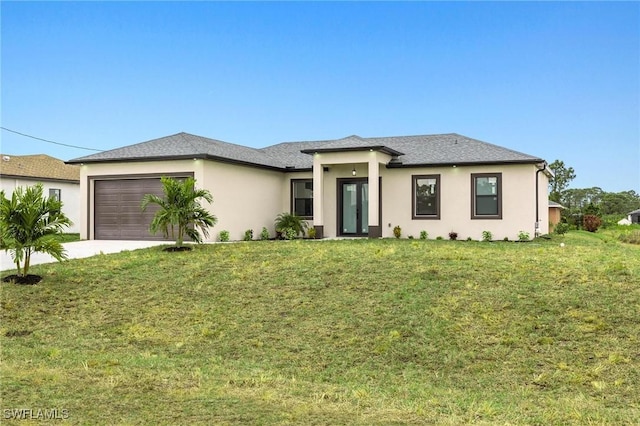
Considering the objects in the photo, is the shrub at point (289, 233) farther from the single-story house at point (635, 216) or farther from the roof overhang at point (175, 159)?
the single-story house at point (635, 216)

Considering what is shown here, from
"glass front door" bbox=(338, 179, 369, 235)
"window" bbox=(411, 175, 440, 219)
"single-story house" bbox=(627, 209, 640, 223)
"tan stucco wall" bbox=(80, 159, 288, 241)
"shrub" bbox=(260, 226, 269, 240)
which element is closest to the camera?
Answer: "tan stucco wall" bbox=(80, 159, 288, 241)

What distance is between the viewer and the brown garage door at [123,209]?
63.1ft

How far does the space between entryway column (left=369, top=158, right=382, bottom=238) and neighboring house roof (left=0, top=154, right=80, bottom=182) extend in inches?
634

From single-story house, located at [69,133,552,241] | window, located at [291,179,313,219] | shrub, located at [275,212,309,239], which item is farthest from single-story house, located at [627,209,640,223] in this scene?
shrub, located at [275,212,309,239]

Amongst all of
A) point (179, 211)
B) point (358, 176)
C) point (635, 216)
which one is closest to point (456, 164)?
point (358, 176)

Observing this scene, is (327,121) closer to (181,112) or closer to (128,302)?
(181,112)

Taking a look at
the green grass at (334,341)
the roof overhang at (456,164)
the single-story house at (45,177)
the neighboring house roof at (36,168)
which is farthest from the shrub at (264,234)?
the single-story house at (45,177)

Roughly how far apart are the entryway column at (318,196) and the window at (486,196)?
5428 millimetres

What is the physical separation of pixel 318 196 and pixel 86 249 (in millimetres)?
8041

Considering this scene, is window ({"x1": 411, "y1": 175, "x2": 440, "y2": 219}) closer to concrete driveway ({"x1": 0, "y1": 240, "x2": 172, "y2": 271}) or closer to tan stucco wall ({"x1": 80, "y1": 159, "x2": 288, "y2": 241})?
tan stucco wall ({"x1": 80, "y1": 159, "x2": 288, "y2": 241})

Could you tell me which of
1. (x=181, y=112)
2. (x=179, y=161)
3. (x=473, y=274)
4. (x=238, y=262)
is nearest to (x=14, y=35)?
(x=181, y=112)

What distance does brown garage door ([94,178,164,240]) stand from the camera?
19.2 metres

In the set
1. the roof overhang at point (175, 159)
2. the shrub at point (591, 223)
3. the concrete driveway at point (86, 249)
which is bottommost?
the concrete driveway at point (86, 249)

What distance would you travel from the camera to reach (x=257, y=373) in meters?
6.39
